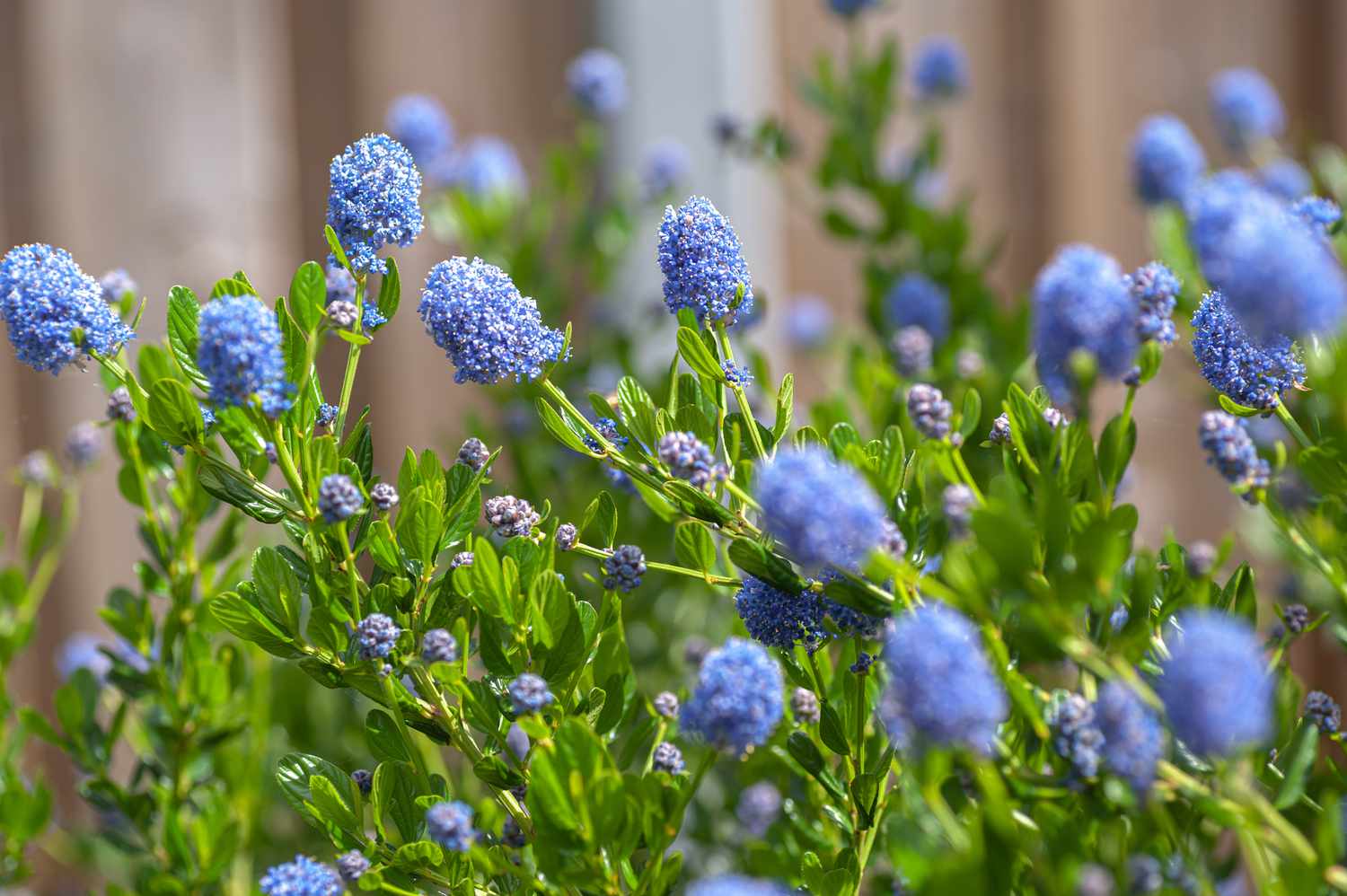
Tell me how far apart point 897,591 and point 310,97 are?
5.43 feet

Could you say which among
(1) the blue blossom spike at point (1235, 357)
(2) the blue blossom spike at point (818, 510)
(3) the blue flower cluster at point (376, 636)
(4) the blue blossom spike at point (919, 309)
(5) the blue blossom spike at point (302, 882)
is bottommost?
(5) the blue blossom spike at point (302, 882)

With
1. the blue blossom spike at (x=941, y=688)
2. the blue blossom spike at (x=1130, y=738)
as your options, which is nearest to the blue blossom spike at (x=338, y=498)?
the blue blossom spike at (x=941, y=688)

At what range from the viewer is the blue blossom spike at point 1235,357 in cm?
87

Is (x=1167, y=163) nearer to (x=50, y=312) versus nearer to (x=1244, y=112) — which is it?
(x=1244, y=112)

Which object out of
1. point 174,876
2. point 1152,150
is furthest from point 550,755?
point 1152,150

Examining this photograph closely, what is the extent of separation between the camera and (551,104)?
2.15 m

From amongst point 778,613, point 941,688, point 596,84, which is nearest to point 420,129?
point 596,84

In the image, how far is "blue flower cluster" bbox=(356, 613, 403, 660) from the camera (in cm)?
83

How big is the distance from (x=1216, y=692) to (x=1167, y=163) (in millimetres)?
1194

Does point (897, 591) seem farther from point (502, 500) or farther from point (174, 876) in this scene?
point (174, 876)

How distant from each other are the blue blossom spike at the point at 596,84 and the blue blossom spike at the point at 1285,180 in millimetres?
939

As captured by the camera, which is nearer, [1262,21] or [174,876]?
[174,876]

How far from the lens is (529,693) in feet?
2.66

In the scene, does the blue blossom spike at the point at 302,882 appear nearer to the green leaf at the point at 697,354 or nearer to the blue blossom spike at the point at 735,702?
the blue blossom spike at the point at 735,702
